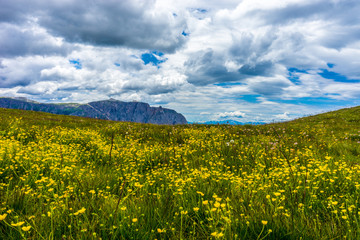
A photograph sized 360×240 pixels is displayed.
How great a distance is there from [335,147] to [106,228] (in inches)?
379

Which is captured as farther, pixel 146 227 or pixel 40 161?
pixel 40 161

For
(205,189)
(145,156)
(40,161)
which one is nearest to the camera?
(205,189)

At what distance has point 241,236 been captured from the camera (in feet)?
8.52

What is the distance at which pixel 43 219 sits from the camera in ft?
9.27

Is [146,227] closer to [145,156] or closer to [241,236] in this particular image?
[241,236]

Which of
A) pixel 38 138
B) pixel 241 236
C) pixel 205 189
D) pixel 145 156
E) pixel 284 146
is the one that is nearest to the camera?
pixel 241 236

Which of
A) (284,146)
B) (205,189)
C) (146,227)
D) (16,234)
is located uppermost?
(284,146)

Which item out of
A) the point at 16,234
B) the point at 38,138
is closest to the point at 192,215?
the point at 16,234

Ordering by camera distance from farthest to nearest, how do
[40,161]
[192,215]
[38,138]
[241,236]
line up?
1. [38,138]
2. [40,161]
3. [192,215]
4. [241,236]

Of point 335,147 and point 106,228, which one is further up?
point 335,147

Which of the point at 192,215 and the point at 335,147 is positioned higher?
the point at 335,147

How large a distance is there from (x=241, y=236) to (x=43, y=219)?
281 cm

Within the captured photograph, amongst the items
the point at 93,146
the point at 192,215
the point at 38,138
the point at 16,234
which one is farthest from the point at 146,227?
the point at 38,138

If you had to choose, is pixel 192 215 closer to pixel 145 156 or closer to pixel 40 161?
pixel 145 156
